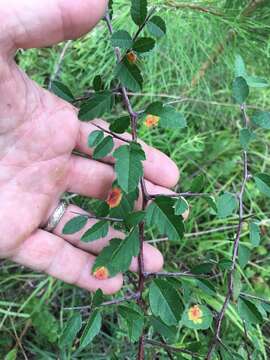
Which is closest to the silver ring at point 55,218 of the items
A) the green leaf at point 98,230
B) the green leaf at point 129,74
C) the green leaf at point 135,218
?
the green leaf at point 98,230

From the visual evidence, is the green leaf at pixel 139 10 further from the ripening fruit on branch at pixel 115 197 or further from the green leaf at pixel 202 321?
the green leaf at pixel 202 321

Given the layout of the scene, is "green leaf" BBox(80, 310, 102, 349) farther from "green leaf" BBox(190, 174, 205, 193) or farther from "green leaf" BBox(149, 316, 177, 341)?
"green leaf" BBox(190, 174, 205, 193)

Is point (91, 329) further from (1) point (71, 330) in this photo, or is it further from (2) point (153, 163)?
(2) point (153, 163)

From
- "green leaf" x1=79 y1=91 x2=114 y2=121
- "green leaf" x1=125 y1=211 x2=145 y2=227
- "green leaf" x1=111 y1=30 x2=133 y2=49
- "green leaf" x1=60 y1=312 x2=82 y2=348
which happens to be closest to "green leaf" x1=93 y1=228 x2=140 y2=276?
"green leaf" x1=125 y1=211 x2=145 y2=227

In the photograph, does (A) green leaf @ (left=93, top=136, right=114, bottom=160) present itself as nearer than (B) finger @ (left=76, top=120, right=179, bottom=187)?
Yes

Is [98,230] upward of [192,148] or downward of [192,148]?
upward

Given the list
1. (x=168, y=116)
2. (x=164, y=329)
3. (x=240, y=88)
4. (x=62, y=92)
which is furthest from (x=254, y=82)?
(x=164, y=329)
